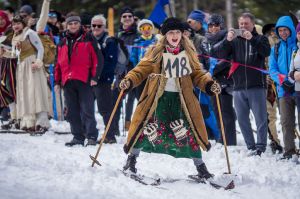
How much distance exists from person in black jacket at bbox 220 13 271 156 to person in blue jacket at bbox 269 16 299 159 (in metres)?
0.24

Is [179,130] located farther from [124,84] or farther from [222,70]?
[222,70]

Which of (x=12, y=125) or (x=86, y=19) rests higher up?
(x=86, y=19)

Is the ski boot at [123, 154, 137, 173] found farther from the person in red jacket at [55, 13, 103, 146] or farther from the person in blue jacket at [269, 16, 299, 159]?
the person in blue jacket at [269, 16, 299, 159]

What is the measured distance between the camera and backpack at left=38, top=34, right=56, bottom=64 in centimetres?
1097

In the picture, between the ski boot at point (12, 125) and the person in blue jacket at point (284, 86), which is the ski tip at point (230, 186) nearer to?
the person in blue jacket at point (284, 86)

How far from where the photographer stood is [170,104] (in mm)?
7062

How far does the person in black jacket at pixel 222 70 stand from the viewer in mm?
9680

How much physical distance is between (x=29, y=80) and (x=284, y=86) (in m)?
4.47

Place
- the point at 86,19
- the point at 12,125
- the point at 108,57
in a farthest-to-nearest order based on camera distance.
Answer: the point at 12,125 < the point at 86,19 < the point at 108,57

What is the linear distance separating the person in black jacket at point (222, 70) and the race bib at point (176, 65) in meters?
2.55

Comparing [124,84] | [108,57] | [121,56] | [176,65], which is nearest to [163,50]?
[176,65]

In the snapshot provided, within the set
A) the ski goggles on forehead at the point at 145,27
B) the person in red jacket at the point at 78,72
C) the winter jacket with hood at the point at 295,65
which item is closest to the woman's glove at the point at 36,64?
the person in red jacket at the point at 78,72

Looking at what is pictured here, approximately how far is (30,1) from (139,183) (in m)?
17.3

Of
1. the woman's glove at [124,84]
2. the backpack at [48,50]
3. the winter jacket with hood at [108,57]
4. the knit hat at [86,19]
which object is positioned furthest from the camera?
the backpack at [48,50]
